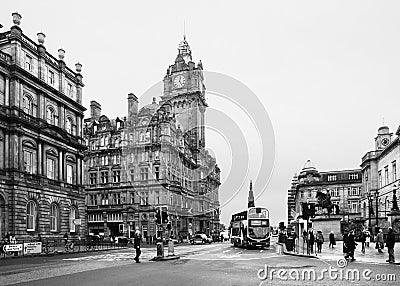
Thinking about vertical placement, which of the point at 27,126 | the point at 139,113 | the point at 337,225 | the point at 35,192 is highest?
the point at 139,113

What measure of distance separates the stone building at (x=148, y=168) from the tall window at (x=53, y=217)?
24.4 metres

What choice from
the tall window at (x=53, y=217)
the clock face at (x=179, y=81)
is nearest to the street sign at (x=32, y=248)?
the tall window at (x=53, y=217)

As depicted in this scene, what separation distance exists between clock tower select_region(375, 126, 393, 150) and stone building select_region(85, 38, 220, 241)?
3840 cm

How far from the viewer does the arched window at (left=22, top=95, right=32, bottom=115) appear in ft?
166

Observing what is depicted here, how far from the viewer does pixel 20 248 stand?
128ft

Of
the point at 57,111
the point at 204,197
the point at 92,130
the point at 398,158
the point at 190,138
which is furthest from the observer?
the point at 190,138

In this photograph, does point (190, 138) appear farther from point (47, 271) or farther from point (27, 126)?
point (47, 271)

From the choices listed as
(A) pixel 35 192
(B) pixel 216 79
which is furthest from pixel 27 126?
(B) pixel 216 79

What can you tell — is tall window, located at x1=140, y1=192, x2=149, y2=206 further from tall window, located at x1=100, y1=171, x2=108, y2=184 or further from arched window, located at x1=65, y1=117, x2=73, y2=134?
arched window, located at x1=65, y1=117, x2=73, y2=134

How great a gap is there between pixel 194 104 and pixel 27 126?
47004 mm

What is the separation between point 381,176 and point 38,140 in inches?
2651

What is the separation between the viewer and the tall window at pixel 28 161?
50438mm

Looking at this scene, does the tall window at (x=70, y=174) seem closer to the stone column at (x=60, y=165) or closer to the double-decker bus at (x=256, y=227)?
the stone column at (x=60, y=165)

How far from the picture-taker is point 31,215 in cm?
5056
